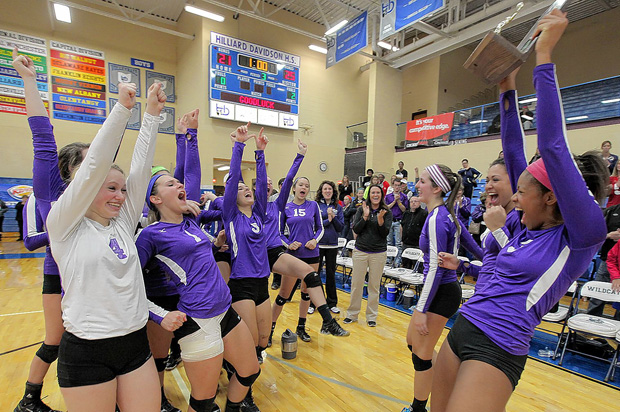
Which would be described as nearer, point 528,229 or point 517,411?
point 528,229

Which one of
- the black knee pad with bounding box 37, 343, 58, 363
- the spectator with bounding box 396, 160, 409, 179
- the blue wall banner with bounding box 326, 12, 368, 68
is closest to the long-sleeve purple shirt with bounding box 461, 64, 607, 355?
the black knee pad with bounding box 37, 343, 58, 363

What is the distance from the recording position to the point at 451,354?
1374 mm

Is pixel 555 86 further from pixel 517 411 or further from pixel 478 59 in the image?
pixel 517 411

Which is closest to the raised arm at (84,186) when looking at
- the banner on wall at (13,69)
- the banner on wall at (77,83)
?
the banner on wall at (13,69)

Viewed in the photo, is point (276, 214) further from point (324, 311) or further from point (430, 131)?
point (430, 131)

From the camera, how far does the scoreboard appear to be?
1132cm

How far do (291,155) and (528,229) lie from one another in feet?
40.1

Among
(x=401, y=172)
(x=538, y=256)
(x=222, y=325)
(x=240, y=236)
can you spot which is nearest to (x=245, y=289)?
(x=240, y=236)

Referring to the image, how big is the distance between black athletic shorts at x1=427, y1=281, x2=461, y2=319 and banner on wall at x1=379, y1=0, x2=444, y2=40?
579cm

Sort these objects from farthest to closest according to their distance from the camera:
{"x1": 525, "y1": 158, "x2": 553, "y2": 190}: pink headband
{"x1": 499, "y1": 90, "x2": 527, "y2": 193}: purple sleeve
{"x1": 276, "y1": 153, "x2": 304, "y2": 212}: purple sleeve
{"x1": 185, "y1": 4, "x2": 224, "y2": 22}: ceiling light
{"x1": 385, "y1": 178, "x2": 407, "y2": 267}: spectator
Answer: {"x1": 185, "y1": 4, "x2": 224, "y2": 22}: ceiling light, {"x1": 385, "y1": 178, "x2": 407, "y2": 267}: spectator, {"x1": 276, "y1": 153, "x2": 304, "y2": 212}: purple sleeve, {"x1": 499, "y1": 90, "x2": 527, "y2": 193}: purple sleeve, {"x1": 525, "y1": 158, "x2": 553, "y2": 190}: pink headband

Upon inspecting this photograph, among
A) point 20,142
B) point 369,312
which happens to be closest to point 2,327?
point 369,312

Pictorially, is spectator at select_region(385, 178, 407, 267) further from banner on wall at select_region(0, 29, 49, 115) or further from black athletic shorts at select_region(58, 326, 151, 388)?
banner on wall at select_region(0, 29, 49, 115)

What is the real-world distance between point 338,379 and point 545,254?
8.18 feet

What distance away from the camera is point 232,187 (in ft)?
8.32
